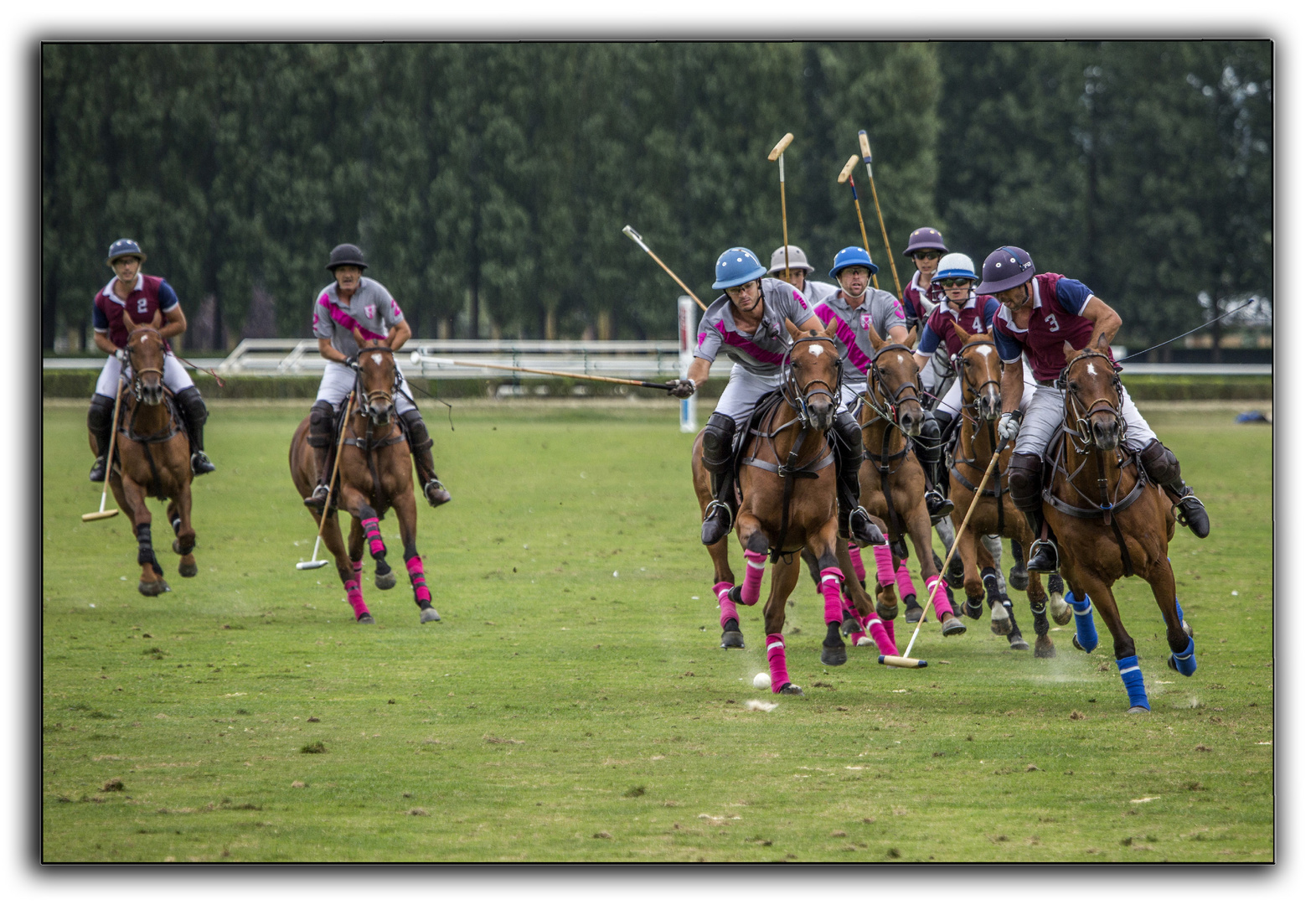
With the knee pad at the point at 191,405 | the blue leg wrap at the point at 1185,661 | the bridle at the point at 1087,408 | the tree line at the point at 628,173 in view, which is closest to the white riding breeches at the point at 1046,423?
the bridle at the point at 1087,408

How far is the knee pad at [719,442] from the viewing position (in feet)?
31.1

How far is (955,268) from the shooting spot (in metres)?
11.2

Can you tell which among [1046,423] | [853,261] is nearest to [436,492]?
[853,261]

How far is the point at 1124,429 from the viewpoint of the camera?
8.38 metres

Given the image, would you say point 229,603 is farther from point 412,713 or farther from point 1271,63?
point 1271,63

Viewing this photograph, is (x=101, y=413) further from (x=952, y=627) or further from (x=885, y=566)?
(x=952, y=627)

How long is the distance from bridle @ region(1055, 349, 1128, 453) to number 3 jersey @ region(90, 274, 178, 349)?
768cm

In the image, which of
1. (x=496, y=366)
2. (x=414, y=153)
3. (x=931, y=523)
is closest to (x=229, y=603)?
(x=496, y=366)

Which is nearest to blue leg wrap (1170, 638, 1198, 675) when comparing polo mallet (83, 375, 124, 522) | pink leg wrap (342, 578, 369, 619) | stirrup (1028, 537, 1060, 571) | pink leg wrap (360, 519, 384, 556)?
stirrup (1028, 537, 1060, 571)

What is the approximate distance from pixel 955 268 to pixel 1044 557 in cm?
294

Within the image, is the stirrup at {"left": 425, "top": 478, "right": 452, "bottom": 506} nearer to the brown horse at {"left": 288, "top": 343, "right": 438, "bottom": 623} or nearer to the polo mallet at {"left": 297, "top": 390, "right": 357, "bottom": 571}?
the brown horse at {"left": 288, "top": 343, "right": 438, "bottom": 623}

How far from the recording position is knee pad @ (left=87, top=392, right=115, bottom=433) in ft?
44.2

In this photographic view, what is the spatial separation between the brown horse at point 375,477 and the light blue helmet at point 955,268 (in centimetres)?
409

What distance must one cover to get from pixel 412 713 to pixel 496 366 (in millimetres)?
2914
